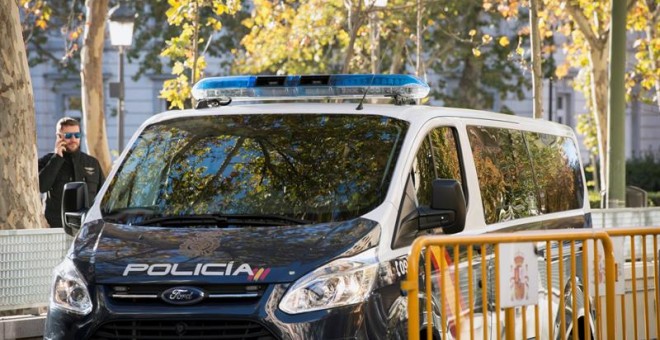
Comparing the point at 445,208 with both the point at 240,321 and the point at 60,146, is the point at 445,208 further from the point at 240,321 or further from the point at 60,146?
the point at 60,146

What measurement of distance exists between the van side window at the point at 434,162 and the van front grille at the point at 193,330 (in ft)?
4.44

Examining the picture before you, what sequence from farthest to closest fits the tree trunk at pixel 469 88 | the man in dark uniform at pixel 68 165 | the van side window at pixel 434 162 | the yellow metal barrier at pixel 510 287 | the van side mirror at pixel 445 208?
the tree trunk at pixel 469 88
the man in dark uniform at pixel 68 165
the van side window at pixel 434 162
the van side mirror at pixel 445 208
the yellow metal barrier at pixel 510 287

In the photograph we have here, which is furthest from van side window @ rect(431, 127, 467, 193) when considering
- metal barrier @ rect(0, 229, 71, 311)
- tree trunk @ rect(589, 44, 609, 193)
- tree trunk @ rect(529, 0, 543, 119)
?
tree trunk @ rect(589, 44, 609, 193)

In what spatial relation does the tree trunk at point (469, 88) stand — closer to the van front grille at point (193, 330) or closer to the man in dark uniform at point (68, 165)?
the man in dark uniform at point (68, 165)

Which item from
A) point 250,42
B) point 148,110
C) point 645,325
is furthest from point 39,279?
point 148,110

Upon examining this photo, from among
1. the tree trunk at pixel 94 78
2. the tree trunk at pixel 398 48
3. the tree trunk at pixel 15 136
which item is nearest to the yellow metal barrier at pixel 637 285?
the tree trunk at pixel 15 136

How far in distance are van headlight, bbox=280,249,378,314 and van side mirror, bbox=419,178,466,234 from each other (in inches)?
30.5

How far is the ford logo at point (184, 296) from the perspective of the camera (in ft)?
26.3

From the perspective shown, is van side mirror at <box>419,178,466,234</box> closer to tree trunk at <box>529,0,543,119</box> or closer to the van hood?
the van hood

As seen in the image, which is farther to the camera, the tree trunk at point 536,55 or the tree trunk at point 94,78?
the tree trunk at point 94,78

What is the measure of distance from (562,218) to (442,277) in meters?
3.61

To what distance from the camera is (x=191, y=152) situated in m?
9.33

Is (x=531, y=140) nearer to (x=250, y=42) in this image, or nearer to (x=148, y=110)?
(x=250, y=42)

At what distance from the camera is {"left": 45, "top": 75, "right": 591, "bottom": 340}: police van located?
8016mm
